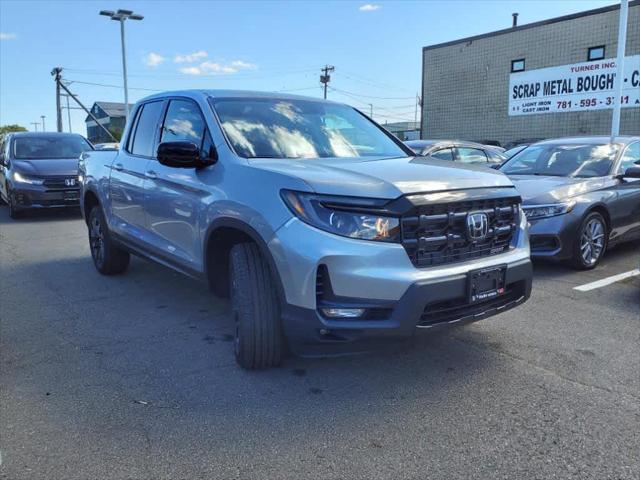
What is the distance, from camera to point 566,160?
706 cm

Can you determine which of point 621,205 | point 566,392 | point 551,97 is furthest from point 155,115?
point 551,97

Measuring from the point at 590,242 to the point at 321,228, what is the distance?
14.6 feet

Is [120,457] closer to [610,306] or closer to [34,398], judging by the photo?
[34,398]

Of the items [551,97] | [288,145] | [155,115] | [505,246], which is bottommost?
[505,246]

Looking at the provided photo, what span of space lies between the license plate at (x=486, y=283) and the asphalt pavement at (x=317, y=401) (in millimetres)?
527

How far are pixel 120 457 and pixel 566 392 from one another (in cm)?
247

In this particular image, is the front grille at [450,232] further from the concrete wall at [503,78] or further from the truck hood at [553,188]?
the concrete wall at [503,78]

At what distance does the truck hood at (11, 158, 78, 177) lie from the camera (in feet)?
35.9

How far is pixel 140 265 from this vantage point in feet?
22.0

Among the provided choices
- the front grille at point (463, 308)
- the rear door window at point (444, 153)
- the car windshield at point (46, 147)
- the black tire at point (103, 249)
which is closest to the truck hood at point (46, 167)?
the car windshield at point (46, 147)

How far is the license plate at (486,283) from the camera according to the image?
312cm

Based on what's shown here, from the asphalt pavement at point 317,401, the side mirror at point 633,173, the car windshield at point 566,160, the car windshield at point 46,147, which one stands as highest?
the car windshield at point 46,147

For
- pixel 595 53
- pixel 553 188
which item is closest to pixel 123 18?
pixel 595 53

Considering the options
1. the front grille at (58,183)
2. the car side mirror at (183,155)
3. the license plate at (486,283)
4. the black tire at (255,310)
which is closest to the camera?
the license plate at (486,283)
